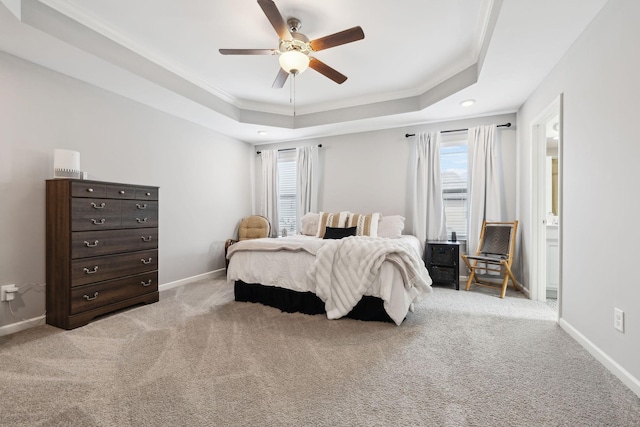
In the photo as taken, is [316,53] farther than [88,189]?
Yes

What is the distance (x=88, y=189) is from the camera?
2.66 meters

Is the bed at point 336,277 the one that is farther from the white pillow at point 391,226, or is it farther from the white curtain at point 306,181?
the white curtain at point 306,181

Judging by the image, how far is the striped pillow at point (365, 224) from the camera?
4.07 m

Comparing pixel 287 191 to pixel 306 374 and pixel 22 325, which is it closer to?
pixel 22 325

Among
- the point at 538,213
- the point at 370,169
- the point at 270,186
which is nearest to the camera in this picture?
the point at 538,213

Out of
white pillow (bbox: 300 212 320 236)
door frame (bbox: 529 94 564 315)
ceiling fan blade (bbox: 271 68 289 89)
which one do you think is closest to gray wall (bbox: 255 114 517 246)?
white pillow (bbox: 300 212 320 236)

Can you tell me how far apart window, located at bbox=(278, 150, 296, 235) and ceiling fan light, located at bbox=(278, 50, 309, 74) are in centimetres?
299

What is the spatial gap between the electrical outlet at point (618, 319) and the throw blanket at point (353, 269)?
4.05 feet

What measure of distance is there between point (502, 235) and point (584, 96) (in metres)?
2.07

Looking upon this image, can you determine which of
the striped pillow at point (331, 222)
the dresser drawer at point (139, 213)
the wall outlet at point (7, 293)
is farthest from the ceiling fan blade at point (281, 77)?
the wall outlet at point (7, 293)

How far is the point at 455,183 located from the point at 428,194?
0.43 m

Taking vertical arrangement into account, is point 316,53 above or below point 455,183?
above

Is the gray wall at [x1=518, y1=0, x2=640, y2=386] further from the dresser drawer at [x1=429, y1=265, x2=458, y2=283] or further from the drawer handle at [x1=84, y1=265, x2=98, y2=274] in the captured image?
the drawer handle at [x1=84, y1=265, x2=98, y2=274]

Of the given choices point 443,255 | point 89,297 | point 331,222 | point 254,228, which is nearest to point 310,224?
point 331,222
